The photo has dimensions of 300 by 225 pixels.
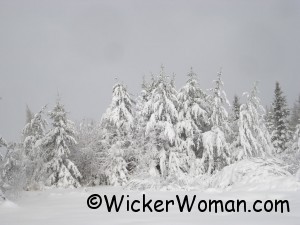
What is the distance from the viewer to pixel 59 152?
29.3 meters

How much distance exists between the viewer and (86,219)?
880 centimetres

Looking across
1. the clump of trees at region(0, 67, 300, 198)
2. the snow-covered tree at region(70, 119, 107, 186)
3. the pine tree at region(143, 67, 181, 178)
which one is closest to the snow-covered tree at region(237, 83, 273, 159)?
the clump of trees at region(0, 67, 300, 198)

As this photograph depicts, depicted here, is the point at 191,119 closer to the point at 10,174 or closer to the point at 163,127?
the point at 163,127

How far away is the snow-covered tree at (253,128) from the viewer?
2589 centimetres

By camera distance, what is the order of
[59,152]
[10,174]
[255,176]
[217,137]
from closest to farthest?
1. [10,174]
2. [255,176]
3. [217,137]
4. [59,152]

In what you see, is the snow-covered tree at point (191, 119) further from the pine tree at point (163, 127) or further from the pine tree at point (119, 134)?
the pine tree at point (119, 134)

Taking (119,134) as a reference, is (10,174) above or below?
below

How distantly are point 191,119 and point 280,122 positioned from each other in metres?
19.6

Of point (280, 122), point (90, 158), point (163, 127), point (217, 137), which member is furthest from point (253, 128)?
point (280, 122)

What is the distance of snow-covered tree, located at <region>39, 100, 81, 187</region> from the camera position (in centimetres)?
2908

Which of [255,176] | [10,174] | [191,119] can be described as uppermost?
[191,119]

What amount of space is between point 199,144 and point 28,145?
13.9 m

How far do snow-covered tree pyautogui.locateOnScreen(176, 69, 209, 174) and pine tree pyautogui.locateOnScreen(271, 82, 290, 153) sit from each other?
16.8m

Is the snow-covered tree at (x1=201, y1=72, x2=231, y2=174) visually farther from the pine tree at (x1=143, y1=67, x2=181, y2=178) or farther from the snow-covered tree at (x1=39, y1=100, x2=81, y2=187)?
the snow-covered tree at (x1=39, y1=100, x2=81, y2=187)
